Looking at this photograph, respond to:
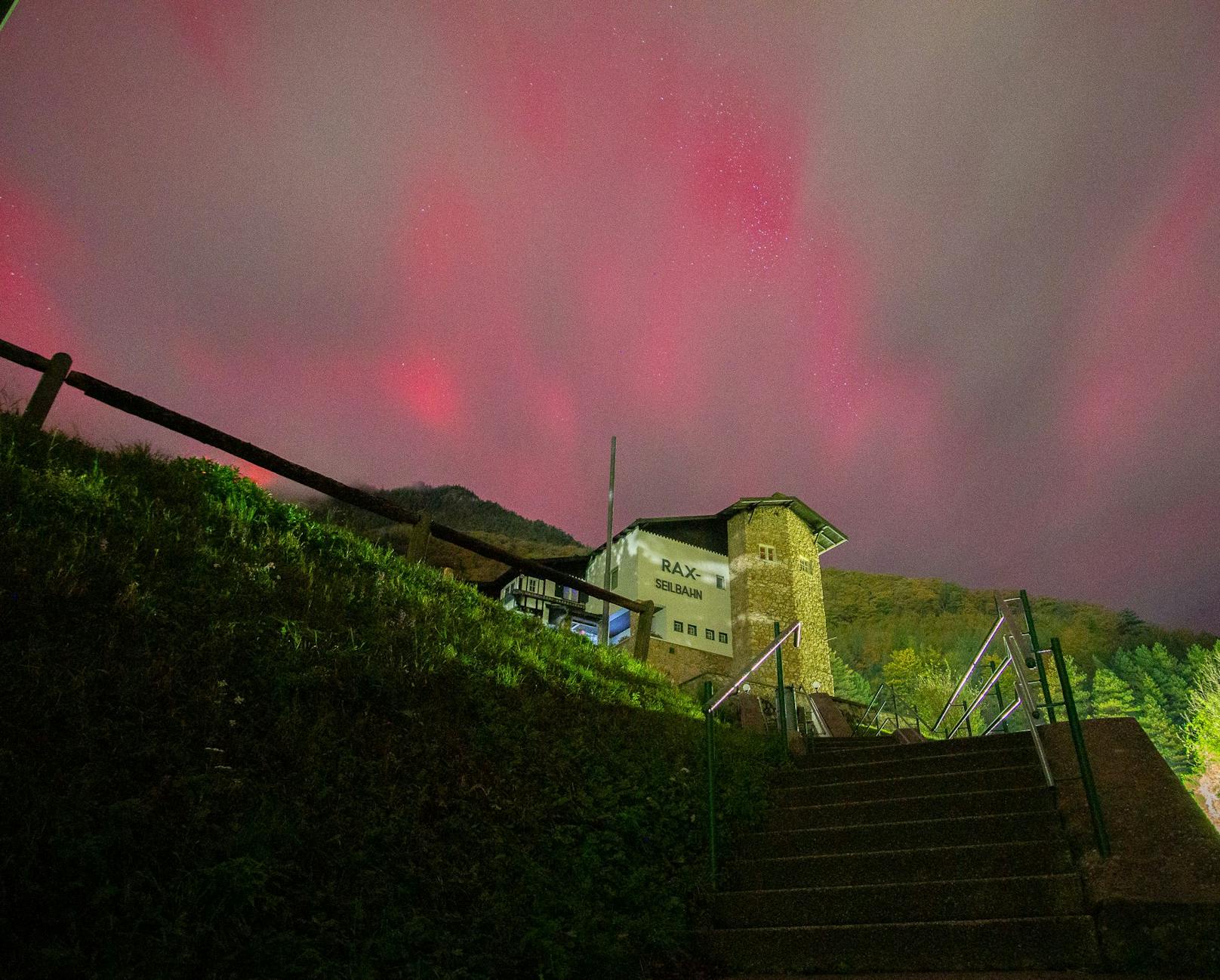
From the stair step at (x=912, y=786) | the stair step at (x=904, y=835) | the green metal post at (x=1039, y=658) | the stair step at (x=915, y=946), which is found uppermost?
the green metal post at (x=1039, y=658)

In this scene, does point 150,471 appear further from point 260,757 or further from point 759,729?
point 759,729

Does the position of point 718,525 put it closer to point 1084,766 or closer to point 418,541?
point 418,541

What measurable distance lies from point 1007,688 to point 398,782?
2361 inches

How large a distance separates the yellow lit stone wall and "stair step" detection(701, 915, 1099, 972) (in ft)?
95.5

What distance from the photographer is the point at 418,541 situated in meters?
8.48

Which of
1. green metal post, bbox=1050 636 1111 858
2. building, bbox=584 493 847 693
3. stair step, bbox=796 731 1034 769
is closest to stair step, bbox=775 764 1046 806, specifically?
stair step, bbox=796 731 1034 769

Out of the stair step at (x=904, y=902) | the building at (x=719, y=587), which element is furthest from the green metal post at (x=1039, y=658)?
the building at (x=719, y=587)

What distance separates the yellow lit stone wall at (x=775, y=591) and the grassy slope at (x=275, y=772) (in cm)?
2799

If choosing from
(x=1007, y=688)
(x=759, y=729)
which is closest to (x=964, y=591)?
(x=1007, y=688)

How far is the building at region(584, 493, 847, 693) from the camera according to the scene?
3409cm

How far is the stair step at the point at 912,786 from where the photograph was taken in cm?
548

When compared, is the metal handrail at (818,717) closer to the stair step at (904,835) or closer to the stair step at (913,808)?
the stair step at (913,808)

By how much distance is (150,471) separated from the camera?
21.6ft

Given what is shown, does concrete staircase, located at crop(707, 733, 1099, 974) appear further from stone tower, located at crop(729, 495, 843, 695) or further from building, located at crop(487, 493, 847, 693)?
stone tower, located at crop(729, 495, 843, 695)
